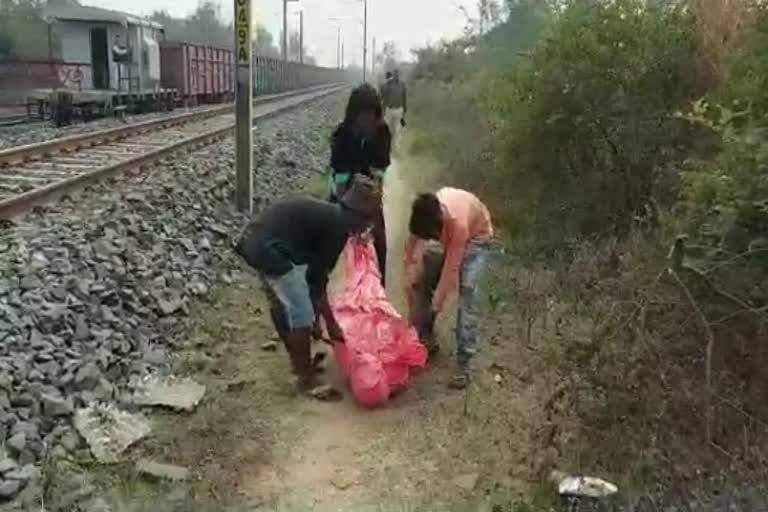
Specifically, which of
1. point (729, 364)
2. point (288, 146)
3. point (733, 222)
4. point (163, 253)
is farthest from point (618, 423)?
point (288, 146)

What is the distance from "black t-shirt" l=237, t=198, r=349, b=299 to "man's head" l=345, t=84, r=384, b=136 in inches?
53.9

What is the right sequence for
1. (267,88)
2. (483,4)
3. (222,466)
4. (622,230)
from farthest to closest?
1. (267,88)
2. (483,4)
3. (622,230)
4. (222,466)

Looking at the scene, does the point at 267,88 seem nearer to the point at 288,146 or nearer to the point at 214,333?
the point at 288,146

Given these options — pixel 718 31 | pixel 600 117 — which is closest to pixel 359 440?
pixel 600 117

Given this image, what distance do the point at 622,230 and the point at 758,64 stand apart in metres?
2.45

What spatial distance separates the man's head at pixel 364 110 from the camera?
6.33 metres

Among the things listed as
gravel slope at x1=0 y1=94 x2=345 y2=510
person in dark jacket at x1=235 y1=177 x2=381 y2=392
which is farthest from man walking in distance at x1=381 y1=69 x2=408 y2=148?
person in dark jacket at x1=235 y1=177 x2=381 y2=392

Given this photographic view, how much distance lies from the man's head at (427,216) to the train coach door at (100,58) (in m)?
22.3

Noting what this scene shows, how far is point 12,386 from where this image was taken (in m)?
4.63

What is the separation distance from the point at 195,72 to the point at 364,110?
2732cm

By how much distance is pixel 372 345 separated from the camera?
545cm

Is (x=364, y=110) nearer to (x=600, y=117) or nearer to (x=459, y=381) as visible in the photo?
(x=459, y=381)

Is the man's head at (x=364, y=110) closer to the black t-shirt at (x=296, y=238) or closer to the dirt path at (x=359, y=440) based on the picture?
the black t-shirt at (x=296, y=238)

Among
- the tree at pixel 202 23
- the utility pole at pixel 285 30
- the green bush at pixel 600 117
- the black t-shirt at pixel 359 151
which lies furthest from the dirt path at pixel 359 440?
the tree at pixel 202 23
